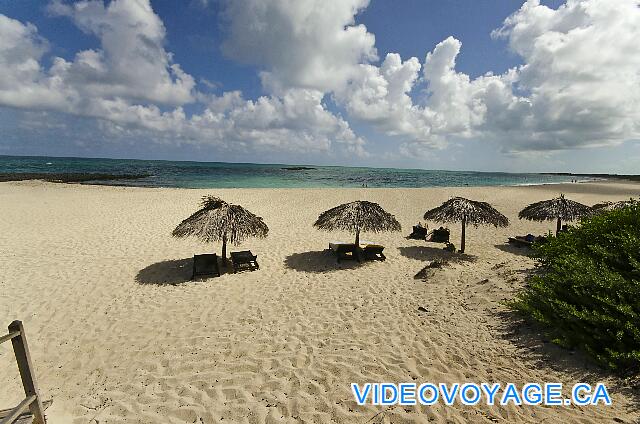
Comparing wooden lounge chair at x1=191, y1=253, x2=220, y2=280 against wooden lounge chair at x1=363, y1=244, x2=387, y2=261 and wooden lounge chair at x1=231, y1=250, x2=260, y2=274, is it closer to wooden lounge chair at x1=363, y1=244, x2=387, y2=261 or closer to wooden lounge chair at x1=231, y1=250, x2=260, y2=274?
wooden lounge chair at x1=231, y1=250, x2=260, y2=274

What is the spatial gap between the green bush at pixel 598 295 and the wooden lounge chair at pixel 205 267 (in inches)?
337

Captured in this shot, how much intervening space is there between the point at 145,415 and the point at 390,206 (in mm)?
25687

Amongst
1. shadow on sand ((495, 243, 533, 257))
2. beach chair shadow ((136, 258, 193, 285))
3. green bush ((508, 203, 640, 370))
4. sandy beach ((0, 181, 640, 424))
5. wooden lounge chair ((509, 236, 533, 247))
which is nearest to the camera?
sandy beach ((0, 181, 640, 424))

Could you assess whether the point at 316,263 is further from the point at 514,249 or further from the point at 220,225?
the point at 514,249

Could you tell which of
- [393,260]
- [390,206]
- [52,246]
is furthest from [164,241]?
[390,206]

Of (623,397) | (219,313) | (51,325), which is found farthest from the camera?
(219,313)

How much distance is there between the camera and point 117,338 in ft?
23.0

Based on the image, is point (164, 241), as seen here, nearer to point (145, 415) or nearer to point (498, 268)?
point (145, 415)

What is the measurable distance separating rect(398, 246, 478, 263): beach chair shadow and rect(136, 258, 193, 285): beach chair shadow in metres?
8.37

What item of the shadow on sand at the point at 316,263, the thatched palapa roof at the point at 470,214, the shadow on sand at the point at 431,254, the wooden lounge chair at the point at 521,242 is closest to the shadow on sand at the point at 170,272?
the shadow on sand at the point at 316,263

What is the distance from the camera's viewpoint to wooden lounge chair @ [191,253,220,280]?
10469mm

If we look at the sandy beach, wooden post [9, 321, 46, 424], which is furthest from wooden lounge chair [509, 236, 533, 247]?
wooden post [9, 321, 46, 424]

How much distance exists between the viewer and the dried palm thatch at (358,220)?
12102 millimetres

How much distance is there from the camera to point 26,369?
385 centimetres
